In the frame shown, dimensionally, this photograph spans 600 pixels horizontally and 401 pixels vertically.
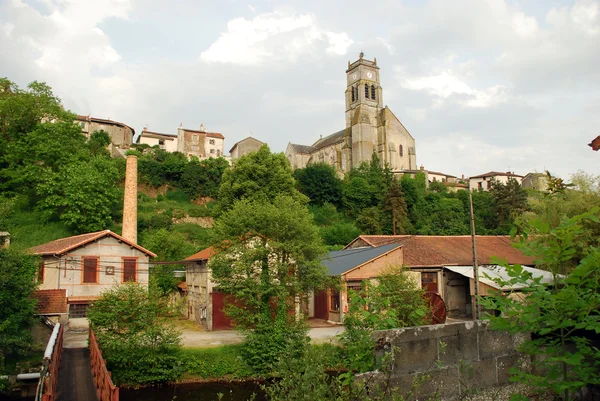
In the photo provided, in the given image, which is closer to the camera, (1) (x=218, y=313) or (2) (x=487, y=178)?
(1) (x=218, y=313)

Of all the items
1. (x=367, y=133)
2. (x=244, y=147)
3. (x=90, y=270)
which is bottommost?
(x=90, y=270)

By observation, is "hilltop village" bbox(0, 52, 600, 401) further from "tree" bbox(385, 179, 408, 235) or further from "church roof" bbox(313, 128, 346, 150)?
"church roof" bbox(313, 128, 346, 150)

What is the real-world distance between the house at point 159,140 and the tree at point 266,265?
162 feet

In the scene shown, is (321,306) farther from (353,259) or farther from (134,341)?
(134,341)

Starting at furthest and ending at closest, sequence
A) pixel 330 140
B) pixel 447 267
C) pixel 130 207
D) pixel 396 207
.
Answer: pixel 330 140, pixel 396 207, pixel 130 207, pixel 447 267

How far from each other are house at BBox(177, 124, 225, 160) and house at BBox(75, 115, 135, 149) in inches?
298

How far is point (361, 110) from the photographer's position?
251 feet

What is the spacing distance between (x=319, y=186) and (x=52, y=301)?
39141mm

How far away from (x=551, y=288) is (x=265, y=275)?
1748 cm

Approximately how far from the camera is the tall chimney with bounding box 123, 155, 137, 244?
35.4m

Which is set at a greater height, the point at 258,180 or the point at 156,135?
the point at 156,135

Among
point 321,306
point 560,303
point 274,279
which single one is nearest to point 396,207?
point 321,306

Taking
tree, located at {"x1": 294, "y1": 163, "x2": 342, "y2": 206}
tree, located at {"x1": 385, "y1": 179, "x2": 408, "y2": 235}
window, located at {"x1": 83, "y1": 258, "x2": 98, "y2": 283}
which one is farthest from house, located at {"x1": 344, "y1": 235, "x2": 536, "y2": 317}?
tree, located at {"x1": 294, "y1": 163, "x2": 342, "y2": 206}

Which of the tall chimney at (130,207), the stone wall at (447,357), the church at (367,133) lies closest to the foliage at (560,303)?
the stone wall at (447,357)
